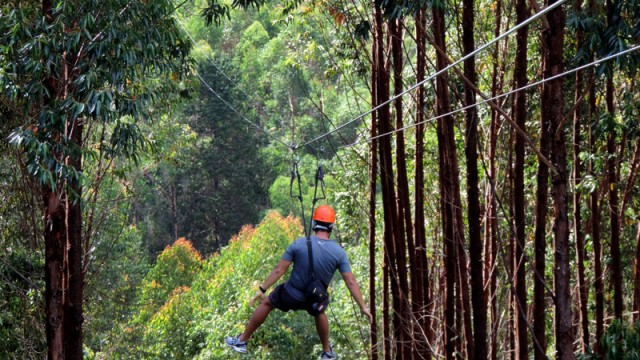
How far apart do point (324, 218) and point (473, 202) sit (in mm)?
1134

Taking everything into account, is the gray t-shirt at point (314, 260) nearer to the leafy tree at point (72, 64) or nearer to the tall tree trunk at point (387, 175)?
the tall tree trunk at point (387, 175)

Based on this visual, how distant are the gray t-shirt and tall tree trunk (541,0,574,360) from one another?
1.72 m

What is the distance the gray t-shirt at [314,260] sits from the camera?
716 cm

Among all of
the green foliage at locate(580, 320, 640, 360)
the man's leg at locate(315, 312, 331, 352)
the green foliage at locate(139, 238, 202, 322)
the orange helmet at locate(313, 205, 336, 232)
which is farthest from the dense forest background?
the green foliage at locate(139, 238, 202, 322)

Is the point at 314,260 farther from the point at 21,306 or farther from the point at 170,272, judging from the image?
the point at 170,272

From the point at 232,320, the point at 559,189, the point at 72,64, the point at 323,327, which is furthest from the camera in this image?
the point at 232,320

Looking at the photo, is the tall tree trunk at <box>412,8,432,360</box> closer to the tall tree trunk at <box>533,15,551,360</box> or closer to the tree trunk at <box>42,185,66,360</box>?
the tall tree trunk at <box>533,15,551,360</box>

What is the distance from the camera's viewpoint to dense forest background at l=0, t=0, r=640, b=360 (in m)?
7.00

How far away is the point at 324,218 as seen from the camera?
7027mm

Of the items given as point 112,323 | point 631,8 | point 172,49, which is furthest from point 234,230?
point 631,8

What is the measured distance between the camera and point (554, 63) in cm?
613

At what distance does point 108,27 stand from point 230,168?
29.6 m

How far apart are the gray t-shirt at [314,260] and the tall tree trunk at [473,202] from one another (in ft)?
3.21

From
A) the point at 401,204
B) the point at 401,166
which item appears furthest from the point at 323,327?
the point at 401,166
